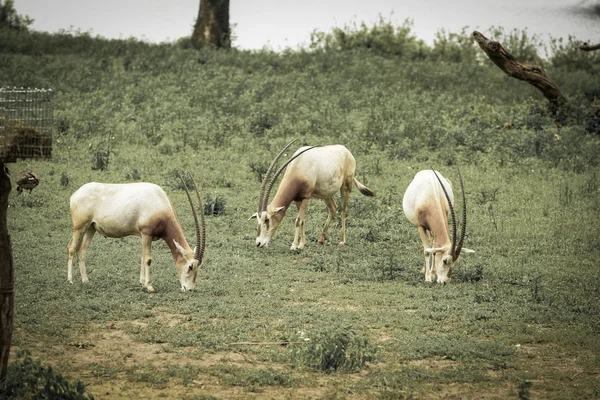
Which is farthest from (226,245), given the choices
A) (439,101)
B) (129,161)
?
(439,101)

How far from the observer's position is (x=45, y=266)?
11.9 meters

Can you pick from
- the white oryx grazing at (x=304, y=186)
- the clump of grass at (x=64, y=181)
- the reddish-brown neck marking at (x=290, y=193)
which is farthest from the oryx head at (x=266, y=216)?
the clump of grass at (x=64, y=181)

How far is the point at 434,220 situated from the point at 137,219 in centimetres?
413

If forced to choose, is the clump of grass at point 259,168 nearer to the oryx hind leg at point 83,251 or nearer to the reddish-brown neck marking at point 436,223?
the reddish-brown neck marking at point 436,223

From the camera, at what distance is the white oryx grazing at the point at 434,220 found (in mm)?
11531

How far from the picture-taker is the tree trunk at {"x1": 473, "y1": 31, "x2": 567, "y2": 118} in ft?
63.1

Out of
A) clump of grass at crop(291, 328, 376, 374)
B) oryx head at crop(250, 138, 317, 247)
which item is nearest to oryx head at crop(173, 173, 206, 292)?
clump of grass at crop(291, 328, 376, 374)

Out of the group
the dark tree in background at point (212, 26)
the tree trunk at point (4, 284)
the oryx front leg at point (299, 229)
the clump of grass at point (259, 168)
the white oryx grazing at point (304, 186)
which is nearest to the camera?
the tree trunk at point (4, 284)

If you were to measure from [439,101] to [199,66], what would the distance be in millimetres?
7390

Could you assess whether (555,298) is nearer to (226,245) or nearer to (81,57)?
(226,245)

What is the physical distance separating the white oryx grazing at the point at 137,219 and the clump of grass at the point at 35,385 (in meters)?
3.84

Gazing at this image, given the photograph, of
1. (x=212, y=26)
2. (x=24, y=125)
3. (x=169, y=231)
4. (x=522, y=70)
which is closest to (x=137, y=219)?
(x=169, y=231)

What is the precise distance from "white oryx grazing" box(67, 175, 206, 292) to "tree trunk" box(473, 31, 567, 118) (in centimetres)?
1011

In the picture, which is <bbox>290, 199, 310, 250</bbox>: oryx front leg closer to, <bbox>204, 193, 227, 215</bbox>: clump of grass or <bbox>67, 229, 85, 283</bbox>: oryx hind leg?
<bbox>204, 193, 227, 215</bbox>: clump of grass
